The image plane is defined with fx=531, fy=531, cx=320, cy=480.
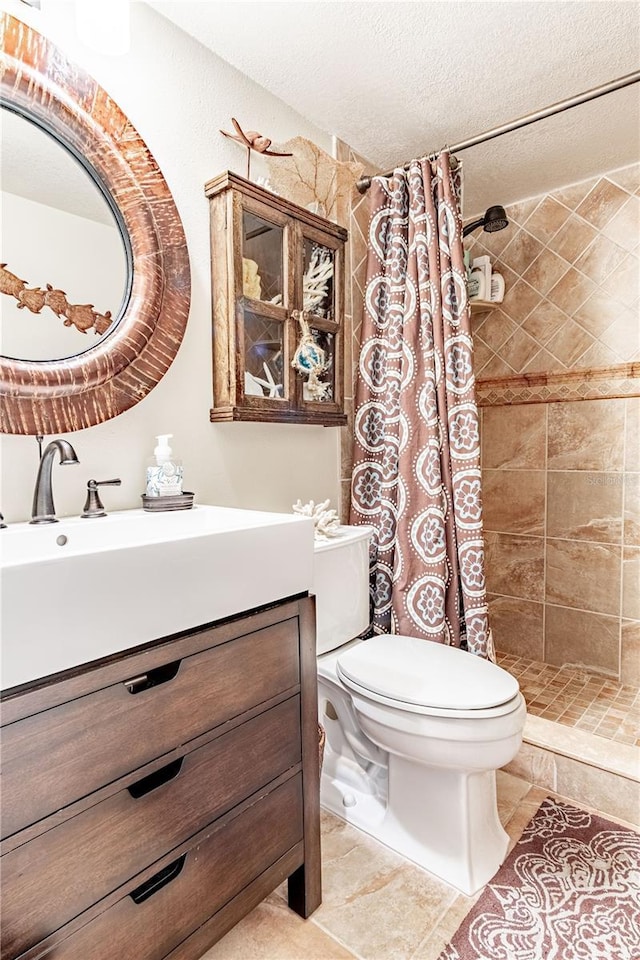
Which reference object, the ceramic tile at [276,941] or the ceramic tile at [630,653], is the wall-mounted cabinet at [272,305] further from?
the ceramic tile at [630,653]

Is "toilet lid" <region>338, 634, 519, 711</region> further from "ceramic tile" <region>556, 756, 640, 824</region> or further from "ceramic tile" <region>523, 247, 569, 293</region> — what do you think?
"ceramic tile" <region>523, 247, 569, 293</region>

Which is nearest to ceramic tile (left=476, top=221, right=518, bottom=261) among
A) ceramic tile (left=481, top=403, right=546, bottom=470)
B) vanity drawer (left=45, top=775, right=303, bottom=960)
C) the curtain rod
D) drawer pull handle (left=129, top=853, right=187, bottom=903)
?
ceramic tile (left=481, top=403, right=546, bottom=470)

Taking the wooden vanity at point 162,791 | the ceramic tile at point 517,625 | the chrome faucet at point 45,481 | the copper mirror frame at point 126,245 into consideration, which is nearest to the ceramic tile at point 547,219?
the ceramic tile at point 517,625

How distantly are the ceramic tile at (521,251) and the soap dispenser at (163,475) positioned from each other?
201 cm

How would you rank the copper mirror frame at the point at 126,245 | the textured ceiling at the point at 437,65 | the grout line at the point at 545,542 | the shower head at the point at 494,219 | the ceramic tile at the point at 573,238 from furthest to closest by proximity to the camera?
1. the grout line at the point at 545,542
2. the ceramic tile at the point at 573,238
3. the shower head at the point at 494,219
4. the textured ceiling at the point at 437,65
5. the copper mirror frame at the point at 126,245

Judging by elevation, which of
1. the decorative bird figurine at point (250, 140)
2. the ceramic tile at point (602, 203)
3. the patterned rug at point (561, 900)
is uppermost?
the ceramic tile at point (602, 203)

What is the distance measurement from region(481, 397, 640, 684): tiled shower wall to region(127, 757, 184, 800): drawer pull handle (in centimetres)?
205

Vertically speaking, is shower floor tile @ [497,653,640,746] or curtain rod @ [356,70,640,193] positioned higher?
curtain rod @ [356,70,640,193]

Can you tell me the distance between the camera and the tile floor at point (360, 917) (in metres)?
1.12

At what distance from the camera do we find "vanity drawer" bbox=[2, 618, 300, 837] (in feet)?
2.36

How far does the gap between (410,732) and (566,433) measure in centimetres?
165

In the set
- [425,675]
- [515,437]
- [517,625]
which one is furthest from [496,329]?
[425,675]

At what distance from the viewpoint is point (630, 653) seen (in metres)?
2.25

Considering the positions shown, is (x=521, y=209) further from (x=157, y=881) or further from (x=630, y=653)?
(x=157, y=881)
